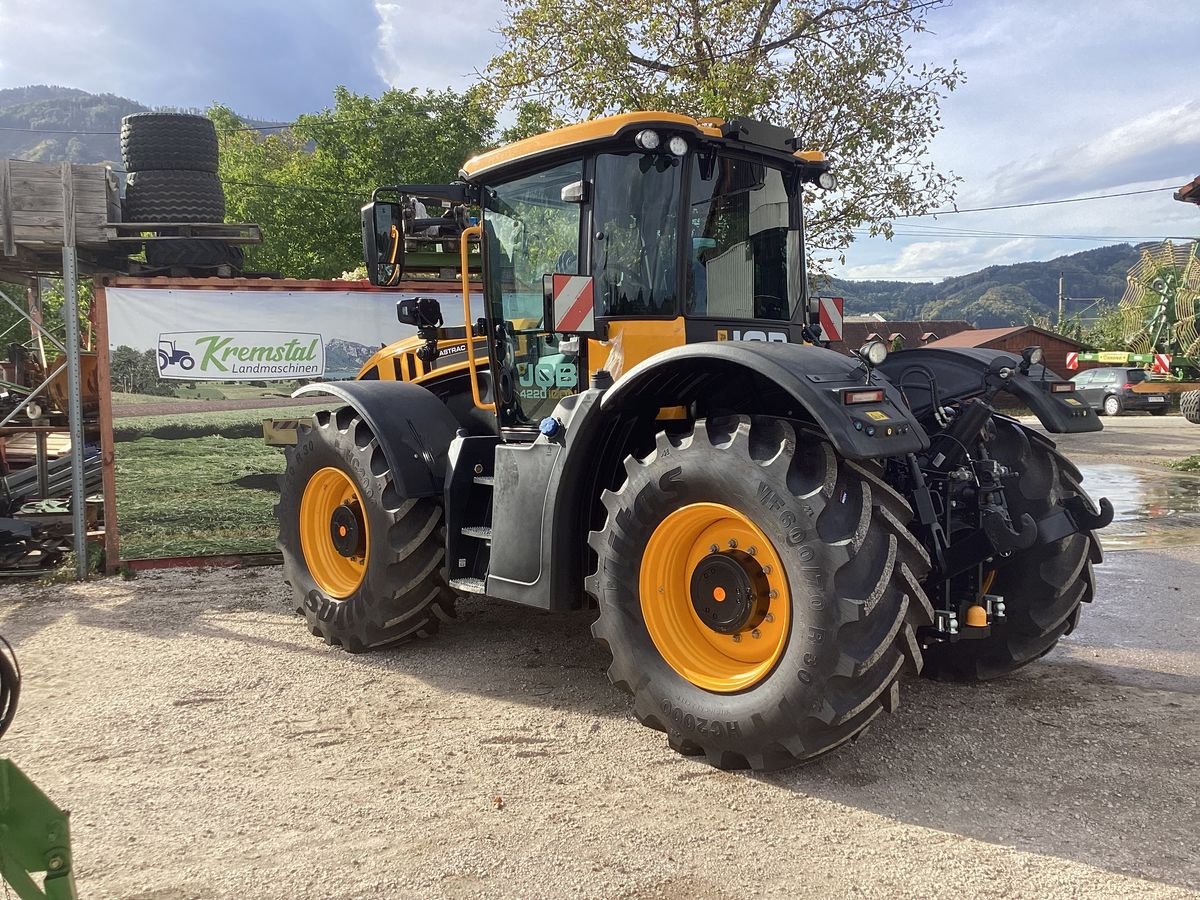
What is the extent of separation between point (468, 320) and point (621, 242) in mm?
1376

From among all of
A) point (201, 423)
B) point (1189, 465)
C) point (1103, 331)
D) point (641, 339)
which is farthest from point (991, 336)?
point (641, 339)

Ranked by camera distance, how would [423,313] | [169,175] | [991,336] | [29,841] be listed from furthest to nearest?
[991,336] → [169,175] → [423,313] → [29,841]

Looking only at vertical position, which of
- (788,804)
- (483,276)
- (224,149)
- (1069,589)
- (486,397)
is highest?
(224,149)

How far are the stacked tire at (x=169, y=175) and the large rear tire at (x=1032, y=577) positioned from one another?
624 cm

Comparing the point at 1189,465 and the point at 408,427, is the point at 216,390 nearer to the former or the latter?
the point at 408,427

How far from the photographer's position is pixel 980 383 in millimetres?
4227

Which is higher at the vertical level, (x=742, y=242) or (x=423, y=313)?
(x=742, y=242)

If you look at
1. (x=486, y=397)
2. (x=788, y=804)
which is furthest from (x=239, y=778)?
(x=486, y=397)

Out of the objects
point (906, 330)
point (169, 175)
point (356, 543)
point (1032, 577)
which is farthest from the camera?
point (906, 330)

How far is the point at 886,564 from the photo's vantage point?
3.23 m

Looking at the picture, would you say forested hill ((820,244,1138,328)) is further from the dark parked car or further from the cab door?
the cab door

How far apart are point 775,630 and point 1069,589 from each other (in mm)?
1671

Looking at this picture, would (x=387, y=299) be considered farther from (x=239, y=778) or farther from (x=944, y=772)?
(x=944, y=772)

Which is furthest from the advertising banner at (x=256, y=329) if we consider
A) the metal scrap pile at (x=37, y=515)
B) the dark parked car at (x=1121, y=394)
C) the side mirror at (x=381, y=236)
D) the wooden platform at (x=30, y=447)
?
the dark parked car at (x=1121, y=394)
